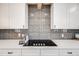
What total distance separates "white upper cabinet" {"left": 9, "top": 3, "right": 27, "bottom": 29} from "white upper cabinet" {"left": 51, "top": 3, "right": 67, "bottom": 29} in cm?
76

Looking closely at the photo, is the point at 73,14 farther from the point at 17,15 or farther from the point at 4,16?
the point at 4,16

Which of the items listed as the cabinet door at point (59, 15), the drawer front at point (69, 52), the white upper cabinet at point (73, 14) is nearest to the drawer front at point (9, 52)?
the drawer front at point (69, 52)

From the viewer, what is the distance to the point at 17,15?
3.08 meters

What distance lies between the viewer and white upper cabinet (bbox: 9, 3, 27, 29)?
10.1 feet

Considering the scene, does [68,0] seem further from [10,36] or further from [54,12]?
[10,36]

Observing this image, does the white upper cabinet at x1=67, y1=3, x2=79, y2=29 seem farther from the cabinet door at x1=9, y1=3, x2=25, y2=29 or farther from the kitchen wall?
the cabinet door at x1=9, y1=3, x2=25, y2=29

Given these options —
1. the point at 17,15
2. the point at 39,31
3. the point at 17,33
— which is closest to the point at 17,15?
the point at 17,15

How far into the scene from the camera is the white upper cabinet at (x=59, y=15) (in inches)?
122

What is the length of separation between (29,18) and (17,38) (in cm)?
67

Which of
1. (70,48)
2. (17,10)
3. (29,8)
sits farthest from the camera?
(29,8)

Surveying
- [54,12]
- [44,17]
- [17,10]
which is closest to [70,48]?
[54,12]

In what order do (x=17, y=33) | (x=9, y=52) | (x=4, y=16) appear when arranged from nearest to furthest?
(x=9, y=52), (x=4, y=16), (x=17, y=33)

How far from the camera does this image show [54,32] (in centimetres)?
353

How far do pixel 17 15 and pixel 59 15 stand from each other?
1.06 m
